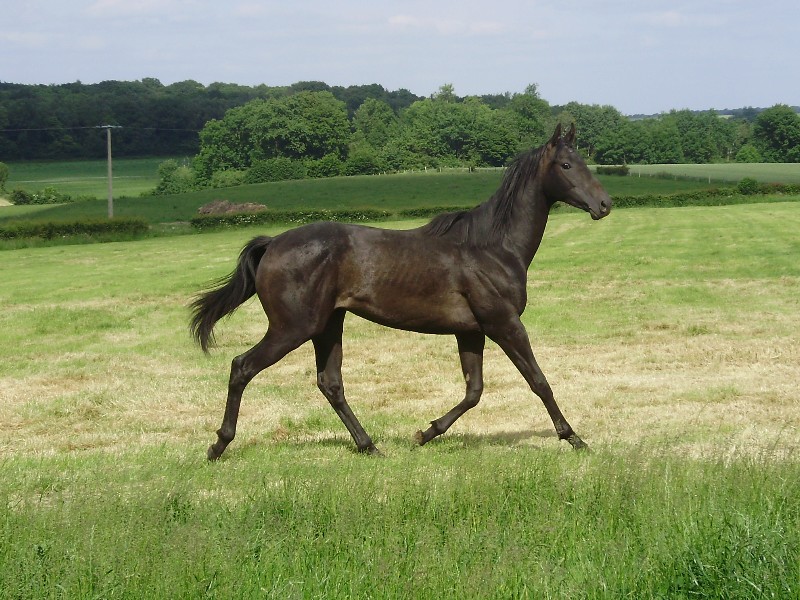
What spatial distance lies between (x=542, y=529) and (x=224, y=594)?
195 cm

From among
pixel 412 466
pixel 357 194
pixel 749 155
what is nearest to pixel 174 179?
pixel 357 194

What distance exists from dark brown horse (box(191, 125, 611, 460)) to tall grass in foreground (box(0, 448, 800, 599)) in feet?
4.63

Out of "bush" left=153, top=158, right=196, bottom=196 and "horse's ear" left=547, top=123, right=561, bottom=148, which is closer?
"horse's ear" left=547, top=123, right=561, bottom=148

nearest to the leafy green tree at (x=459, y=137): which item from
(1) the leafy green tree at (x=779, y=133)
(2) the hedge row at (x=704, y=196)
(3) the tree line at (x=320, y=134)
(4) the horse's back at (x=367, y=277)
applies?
(3) the tree line at (x=320, y=134)

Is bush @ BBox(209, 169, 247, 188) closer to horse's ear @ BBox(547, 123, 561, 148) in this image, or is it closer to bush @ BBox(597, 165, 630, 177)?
bush @ BBox(597, 165, 630, 177)

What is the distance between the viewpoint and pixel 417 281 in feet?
28.6

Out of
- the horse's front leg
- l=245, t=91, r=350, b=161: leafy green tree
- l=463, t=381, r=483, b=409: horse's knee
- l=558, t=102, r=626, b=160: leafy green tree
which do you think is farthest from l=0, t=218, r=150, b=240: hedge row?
l=558, t=102, r=626, b=160: leafy green tree

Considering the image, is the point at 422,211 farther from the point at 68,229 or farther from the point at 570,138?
the point at 570,138

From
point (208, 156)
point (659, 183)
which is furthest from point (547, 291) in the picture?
point (208, 156)

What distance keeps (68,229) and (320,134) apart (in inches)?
2774

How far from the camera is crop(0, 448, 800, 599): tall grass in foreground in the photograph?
4945 mm

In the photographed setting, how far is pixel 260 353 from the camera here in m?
8.37

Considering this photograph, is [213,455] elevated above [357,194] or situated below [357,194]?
above

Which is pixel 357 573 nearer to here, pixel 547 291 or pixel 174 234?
pixel 547 291
